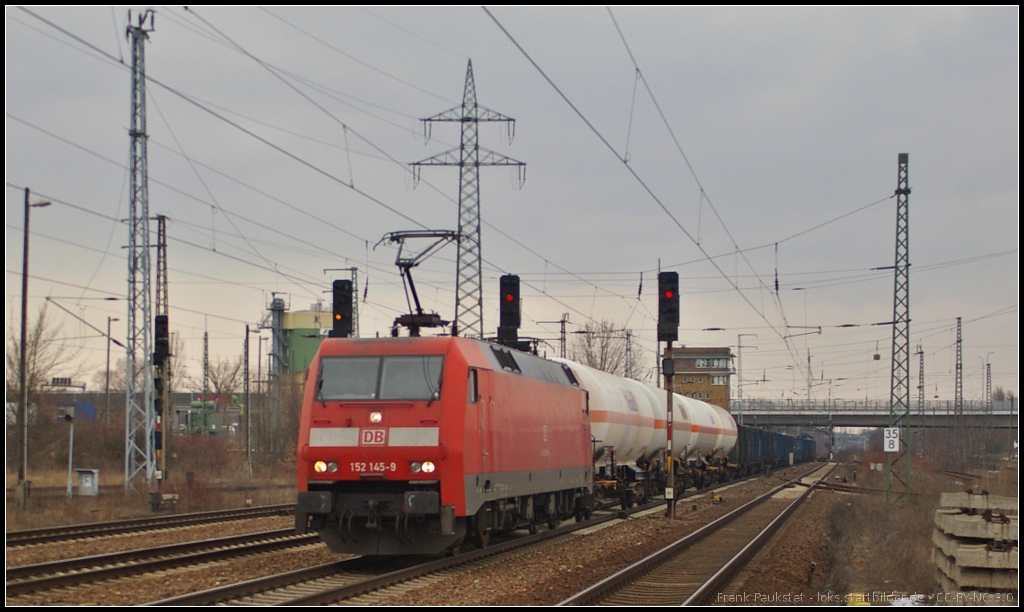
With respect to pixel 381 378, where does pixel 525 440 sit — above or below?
below

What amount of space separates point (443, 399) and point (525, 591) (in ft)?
11.0

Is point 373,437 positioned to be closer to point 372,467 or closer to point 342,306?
point 372,467

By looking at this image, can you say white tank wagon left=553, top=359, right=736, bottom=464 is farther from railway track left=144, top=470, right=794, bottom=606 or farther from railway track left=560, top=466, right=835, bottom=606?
railway track left=144, top=470, right=794, bottom=606

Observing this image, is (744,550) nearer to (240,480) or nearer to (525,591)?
(525,591)

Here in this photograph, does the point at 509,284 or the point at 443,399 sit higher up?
the point at 509,284

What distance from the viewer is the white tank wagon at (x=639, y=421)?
28125 millimetres

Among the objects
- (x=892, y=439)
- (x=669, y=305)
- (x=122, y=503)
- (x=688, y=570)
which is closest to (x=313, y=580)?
(x=688, y=570)

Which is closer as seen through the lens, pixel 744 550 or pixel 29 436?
pixel 744 550

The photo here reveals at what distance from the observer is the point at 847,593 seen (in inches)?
593

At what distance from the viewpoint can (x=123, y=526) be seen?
23.5m

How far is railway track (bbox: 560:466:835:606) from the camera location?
13.8 metres

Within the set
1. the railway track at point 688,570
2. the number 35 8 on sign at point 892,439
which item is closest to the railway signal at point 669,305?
the railway track at point 688,570

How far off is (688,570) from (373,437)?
5556 millimetres

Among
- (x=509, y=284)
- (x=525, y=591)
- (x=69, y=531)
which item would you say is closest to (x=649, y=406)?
(x=509, y=284)
